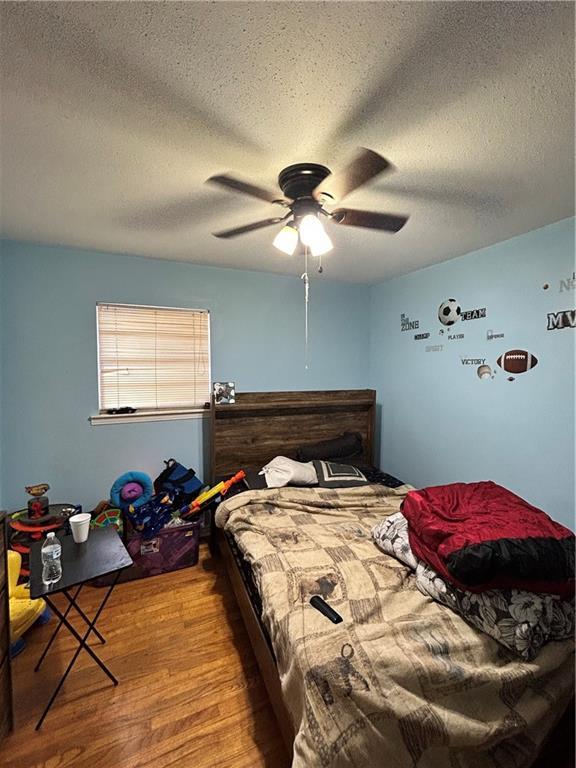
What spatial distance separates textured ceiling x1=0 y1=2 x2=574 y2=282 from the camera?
0.84 metres

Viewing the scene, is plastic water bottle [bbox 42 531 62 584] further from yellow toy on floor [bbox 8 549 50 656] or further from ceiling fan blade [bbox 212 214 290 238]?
ceiling fan blade [bbox 212 214 290 238]

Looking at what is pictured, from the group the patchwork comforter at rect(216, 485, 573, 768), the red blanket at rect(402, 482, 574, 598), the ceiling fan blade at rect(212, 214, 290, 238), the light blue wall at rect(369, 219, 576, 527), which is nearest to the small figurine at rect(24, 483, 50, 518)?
the patchwork comforter at rect(216, 485, 573, 768)

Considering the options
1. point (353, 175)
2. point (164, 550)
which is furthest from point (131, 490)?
point (353, 175)

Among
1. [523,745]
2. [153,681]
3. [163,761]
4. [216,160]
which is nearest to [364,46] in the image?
[216,160]

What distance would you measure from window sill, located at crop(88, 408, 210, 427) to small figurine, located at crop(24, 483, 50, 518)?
0.56 metres

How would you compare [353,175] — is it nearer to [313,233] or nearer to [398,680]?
[313,233]

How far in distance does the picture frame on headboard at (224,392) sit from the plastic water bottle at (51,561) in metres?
1.57

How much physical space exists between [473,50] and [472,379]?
2084mm

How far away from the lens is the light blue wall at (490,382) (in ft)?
6.65

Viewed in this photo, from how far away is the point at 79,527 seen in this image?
1735mm

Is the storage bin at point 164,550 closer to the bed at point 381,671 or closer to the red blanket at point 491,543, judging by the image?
the bed at point 381,671

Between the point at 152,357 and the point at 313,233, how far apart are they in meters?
1.98

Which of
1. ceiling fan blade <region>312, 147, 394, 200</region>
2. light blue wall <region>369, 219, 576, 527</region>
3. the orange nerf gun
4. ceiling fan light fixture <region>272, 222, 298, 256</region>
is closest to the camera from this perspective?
ceiling fan blade <region>312, 147, 394, 200</region>

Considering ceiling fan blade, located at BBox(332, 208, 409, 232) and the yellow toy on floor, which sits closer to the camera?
ceiling fan blade, located at BBox(332, 208, 409, 232)
